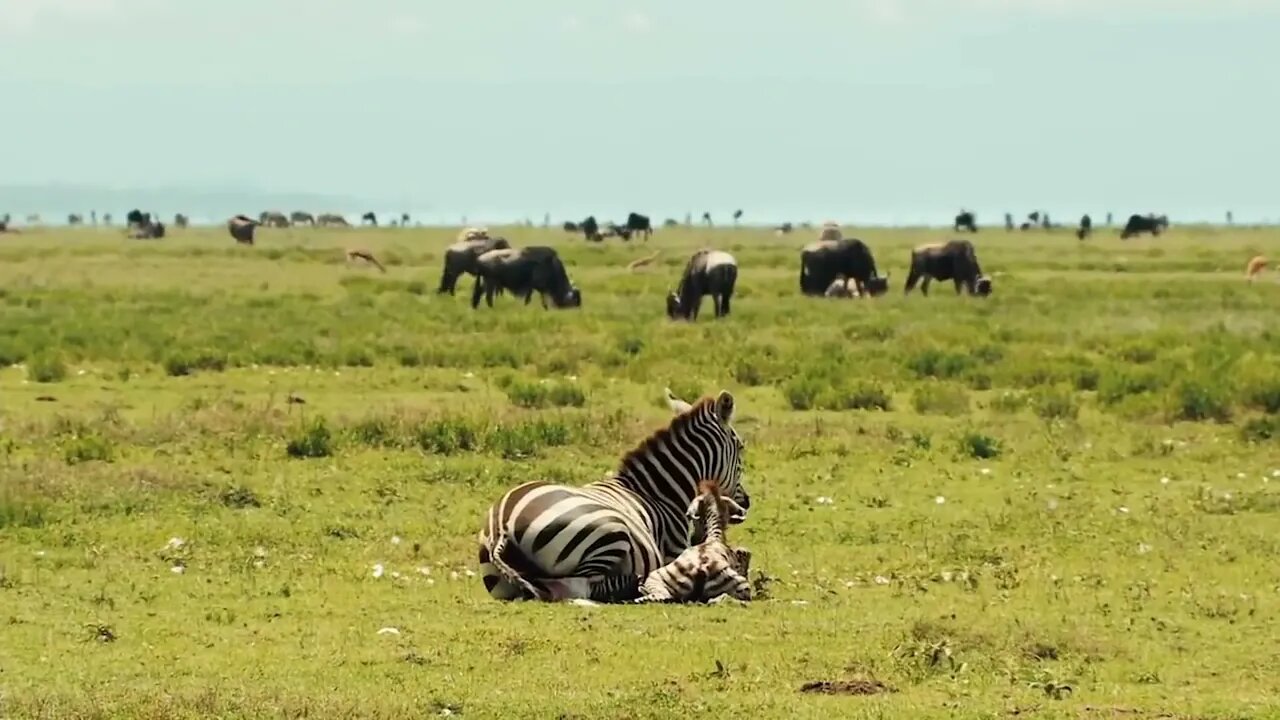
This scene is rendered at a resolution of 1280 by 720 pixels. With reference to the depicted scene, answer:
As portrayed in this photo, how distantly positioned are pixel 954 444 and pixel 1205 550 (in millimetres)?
4817

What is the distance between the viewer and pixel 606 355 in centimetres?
2472

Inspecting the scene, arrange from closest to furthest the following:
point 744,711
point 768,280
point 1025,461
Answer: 1. point 744,711
2. point 1025,461
3. point 768,280

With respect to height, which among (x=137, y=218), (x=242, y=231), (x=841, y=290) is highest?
(x=841, y=290)

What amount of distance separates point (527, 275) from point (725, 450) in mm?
25822

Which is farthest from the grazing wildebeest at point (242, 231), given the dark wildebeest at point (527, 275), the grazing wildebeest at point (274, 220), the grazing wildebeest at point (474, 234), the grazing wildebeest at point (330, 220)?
the grazing wildebeest at point (330, 220)

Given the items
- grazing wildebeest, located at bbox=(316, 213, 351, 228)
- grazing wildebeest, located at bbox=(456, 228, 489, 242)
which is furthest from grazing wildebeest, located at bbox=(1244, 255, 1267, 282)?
grazing wildebeest, located at bbox=(316, 213, 351, 228)

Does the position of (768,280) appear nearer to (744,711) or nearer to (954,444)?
(954,444)

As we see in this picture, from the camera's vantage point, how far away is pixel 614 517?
10.6 metres

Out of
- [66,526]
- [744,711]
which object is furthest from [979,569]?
[66,526]

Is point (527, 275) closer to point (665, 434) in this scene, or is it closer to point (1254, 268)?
point (1254, 268)

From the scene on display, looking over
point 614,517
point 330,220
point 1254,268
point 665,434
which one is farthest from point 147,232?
point 614,517

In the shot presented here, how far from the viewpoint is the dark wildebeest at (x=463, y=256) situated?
132 ft

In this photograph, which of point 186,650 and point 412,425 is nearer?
point 186,650

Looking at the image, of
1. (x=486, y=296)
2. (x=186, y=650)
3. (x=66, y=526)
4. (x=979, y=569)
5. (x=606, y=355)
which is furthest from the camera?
(x=486, y=296)
